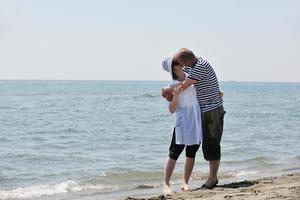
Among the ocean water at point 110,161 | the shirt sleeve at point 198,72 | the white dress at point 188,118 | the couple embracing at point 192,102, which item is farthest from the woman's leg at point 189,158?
the ocean water at point 110,161

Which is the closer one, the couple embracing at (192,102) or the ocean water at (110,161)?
the couple embracing at (192,102)

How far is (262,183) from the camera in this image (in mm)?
7145

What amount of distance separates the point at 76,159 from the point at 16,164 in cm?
130

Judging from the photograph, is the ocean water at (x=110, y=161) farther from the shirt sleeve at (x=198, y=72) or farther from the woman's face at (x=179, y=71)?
the shirt sleeve at (x=198, y=72)

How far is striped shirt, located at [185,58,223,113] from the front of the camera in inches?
261

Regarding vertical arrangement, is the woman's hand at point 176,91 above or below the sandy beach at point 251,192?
above

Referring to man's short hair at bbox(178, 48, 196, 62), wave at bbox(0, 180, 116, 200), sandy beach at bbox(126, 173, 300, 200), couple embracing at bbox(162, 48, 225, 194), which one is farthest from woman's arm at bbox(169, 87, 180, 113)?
wave at bbox(0, 180, 116, 200)

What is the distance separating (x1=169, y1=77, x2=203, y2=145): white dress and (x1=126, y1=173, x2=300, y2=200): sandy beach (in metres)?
0.59

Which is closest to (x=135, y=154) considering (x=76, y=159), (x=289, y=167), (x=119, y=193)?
(x=76, y=159)

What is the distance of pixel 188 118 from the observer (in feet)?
22.0

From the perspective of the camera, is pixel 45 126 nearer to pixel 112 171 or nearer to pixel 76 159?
pixel 76 159

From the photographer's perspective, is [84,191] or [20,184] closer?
[84,191]

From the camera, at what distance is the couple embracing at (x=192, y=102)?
662 centimetres

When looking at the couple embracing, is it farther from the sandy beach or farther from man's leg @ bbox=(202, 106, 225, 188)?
the sandy beach
